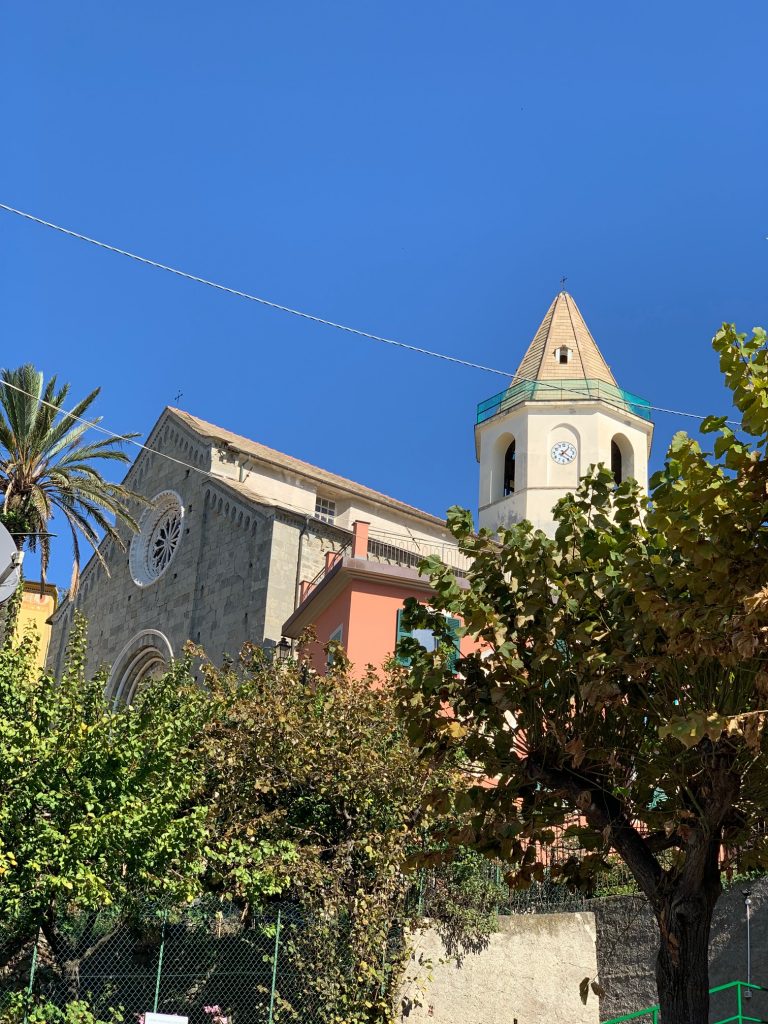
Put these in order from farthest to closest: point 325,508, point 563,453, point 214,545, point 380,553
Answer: point 563,453 < point 325,508 < point 214,545 < point 380,553

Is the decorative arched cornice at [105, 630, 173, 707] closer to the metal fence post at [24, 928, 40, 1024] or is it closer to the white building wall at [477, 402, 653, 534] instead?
the white building wall at [477, 402, 653, 534]

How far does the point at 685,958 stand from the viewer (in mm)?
9438

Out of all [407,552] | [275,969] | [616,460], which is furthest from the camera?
[616,460]

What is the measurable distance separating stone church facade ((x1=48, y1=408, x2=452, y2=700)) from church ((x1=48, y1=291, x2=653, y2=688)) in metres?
0.05

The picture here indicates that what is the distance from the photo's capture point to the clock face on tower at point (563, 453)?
4166cm

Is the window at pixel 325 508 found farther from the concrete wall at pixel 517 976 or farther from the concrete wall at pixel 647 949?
the concrete wall at pixel 517 976

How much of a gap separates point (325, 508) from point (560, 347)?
11448mm

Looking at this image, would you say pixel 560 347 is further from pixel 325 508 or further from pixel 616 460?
pixel 325 508

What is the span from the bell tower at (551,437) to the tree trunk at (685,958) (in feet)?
101

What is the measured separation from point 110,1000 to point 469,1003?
15.4 feet

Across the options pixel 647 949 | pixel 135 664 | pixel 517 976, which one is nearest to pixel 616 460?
pixel 135 664

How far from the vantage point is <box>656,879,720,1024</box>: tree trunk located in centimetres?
938

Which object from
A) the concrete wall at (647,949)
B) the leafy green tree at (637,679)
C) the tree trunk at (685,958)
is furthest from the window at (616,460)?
the tree trunk at (685,958)

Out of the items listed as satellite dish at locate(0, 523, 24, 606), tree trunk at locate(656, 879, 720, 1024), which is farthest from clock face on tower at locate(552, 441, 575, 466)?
tree trunk at locate(656, 879, 720, 1024)
